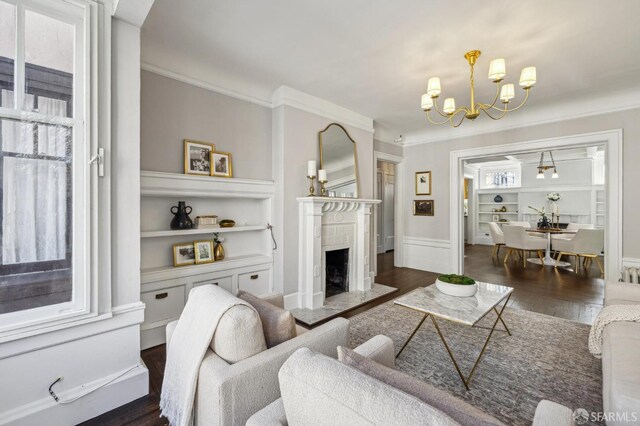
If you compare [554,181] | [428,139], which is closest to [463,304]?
[428,139]

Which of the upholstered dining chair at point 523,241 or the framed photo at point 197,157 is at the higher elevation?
the framed photo at point 197,157

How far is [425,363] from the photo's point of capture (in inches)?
91.0

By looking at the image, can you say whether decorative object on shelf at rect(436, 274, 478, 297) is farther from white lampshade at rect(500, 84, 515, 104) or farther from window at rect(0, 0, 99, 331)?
window at rect(0, 0, 99, 331)

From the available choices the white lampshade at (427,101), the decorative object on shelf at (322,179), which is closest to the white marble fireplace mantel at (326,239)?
the decorative object on shelf at (322,179)

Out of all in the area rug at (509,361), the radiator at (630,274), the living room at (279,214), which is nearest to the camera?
the living room at (279,214)

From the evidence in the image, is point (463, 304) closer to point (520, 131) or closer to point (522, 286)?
point (522, 286)

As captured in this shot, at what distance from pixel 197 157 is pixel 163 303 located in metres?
1.47

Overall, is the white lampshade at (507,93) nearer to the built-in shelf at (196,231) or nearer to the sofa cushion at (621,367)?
the sofa cushion at (621,367)

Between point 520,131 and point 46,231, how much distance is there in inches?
218

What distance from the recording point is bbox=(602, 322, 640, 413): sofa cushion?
1.27 meters

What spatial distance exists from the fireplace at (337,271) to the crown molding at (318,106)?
6.38 feet

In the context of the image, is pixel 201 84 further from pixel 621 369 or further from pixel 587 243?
pixel 587 243

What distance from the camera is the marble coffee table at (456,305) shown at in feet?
6.66

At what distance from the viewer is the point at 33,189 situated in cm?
156
